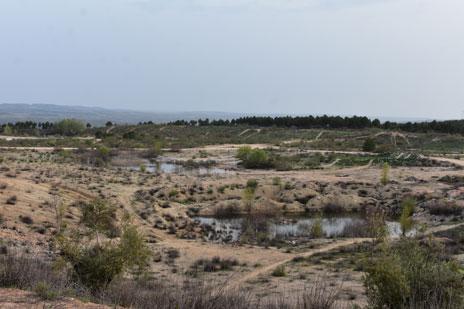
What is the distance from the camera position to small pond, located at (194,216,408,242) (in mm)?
30178

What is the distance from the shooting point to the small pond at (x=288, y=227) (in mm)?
30178

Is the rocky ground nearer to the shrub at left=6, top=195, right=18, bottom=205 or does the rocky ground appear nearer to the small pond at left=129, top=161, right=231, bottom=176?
the shrub at left=6, top=195, right=18, bottom=205

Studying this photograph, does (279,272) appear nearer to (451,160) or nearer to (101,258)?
(101,258)

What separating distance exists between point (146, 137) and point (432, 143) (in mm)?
45117

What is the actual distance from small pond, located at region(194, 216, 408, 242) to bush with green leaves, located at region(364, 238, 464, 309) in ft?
62.7

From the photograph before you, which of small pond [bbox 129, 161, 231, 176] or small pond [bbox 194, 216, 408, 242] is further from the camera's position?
small pond [bbox 129, 161, 231, 176]

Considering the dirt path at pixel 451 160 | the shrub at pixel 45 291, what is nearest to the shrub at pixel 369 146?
the dirt path at pixel 451 160

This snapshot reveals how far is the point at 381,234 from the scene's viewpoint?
13164 mm

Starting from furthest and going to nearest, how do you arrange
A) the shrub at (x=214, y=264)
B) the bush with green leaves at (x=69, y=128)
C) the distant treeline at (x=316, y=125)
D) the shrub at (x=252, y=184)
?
1. the bush with green leaves at (x=69, y=128)
2. the distant treeline at (x=316, y=125)
3. the shrub at (x=252, y=184)
4. the shrub at (x=214, y=264)

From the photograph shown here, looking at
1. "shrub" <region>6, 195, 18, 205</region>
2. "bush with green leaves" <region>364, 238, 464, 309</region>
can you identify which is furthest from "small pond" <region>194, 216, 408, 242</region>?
"bush with green leaves" <region>364, 238, 464, 309</region>

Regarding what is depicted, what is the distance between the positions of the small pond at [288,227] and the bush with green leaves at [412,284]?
752 inches

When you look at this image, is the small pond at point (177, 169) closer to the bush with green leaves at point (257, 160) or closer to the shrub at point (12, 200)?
the bush with green leaves at point (257, 160)

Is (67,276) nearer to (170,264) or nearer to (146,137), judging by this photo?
(170,264)

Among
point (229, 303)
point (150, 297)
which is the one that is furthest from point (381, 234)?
Answer: point (150, 297)
